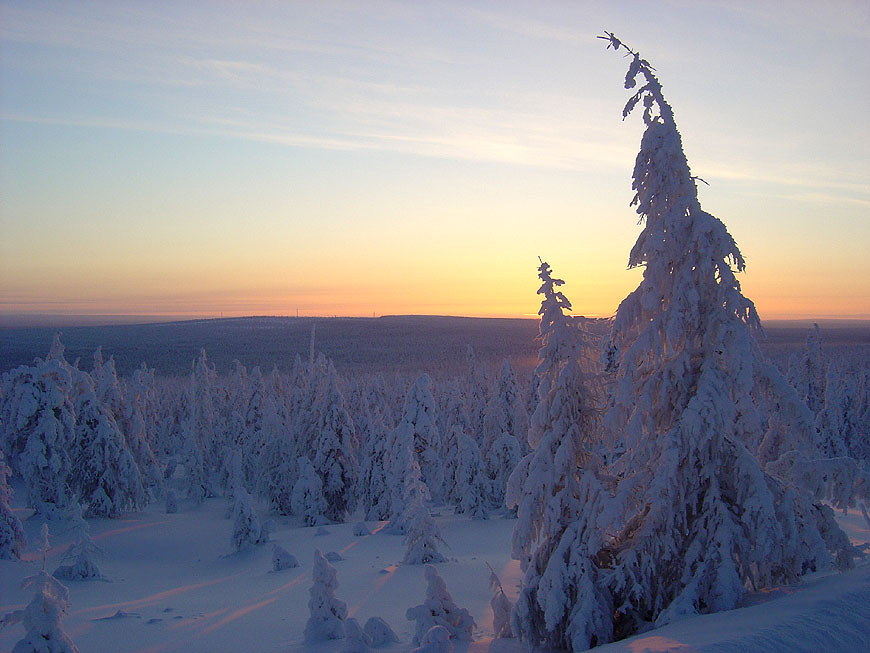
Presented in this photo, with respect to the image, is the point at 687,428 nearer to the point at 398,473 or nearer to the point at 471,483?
the point at 398,473

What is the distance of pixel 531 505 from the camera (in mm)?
12086

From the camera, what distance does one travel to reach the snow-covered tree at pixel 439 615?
14242 mm

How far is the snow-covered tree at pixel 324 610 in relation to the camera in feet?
50.3

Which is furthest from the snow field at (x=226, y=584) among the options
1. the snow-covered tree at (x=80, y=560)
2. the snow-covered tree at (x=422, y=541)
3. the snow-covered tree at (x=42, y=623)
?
the snow-covered tree at (x=42, y=623)

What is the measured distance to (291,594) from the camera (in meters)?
21.5

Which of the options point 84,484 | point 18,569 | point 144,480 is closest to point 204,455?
point 144,480

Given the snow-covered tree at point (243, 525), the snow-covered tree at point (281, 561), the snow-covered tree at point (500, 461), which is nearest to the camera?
the snow-covered tree at point (281, 561)

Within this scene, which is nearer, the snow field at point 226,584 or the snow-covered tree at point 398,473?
the snow field at point 226,584

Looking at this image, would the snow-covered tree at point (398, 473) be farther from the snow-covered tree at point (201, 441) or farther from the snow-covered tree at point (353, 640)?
the snow-covered tree at point (353, 640)

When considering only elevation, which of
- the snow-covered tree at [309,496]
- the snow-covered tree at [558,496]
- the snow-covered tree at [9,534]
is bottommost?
the snow-covered tree at [309,496]

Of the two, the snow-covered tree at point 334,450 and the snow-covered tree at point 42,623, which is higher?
the snow-covered tree at point 42,623

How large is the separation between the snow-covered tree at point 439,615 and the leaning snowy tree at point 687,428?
14.1 ft

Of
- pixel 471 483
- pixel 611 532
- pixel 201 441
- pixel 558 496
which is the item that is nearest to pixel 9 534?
pixel 471 483

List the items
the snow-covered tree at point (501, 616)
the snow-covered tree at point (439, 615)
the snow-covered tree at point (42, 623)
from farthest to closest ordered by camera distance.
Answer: the snow-covered tree at point (439, 615) < the snow-covered tree at point (501, 616) < the snow-covered tree at point (42, 623)
